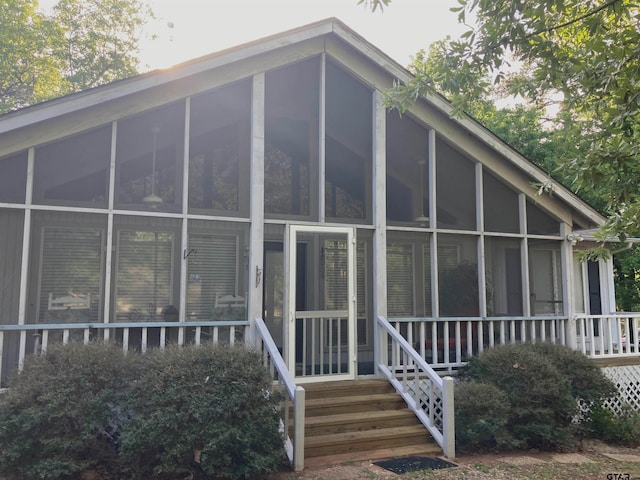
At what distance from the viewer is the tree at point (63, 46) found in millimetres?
17859

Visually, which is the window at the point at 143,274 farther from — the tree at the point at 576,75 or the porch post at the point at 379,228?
the tree at the point at 576,75

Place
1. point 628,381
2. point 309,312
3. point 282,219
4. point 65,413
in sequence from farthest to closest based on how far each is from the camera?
point 628,381 < point 282,219 < point 309,312 < point 65,413

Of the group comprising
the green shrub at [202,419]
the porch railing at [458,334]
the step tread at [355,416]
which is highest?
the porch railing at [458,334]

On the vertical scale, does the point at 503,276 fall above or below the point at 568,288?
above

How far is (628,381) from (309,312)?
6278 millimetres

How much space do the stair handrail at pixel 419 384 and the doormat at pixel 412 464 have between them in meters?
0.34

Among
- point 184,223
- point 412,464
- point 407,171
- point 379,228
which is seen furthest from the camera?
point 407,171

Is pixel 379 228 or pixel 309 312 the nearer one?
pixel 309 312

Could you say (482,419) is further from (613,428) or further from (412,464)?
(613,428)

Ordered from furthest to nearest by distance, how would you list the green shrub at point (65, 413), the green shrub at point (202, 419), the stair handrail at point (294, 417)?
the stair handrail at point (294, 417)
the green shrub at point (202, 419)
the green shrub at point (65, 413)

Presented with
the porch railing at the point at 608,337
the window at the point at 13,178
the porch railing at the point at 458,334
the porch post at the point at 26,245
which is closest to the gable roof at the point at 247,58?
the window at the point at 13,178

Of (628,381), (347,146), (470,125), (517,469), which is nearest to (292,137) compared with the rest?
(347,146)

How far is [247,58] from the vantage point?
6887 millimetres

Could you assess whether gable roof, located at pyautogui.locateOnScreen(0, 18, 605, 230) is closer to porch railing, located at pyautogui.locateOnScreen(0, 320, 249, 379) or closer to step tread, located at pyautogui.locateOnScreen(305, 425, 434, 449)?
porch railing, located at pyautogui.locateOnScreen(0, 320, 249, 379)
